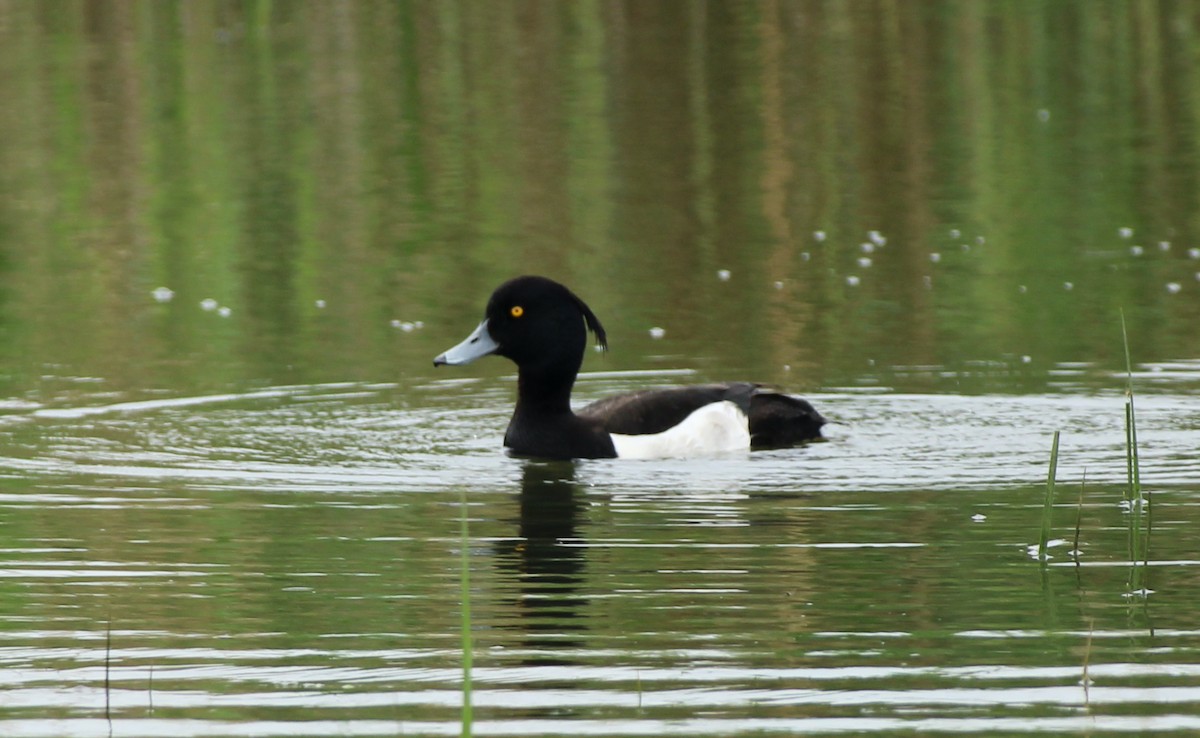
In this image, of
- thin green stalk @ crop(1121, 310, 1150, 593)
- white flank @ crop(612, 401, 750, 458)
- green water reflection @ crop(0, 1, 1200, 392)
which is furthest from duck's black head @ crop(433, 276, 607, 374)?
thin green stalk @ crop(1121, 310, 1150, 593)

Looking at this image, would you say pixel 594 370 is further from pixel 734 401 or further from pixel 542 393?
pixel 734 401

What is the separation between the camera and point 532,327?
1142 cm

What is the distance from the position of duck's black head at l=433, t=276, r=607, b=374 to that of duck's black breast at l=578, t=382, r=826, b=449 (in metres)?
0.44

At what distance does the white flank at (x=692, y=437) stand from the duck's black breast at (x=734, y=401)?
4cm

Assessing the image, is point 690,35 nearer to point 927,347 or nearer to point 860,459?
point 927,347

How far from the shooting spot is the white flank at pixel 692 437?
11.0m

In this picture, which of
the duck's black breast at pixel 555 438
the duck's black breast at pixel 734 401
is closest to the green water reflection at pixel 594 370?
the duck's black breast at pixel 555 438

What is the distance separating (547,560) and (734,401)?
301 cm

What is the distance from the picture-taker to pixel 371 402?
12.0 metres

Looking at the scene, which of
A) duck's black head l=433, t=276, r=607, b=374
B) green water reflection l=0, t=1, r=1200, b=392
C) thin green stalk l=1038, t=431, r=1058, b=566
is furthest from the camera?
green water reflection l=0, t=1, r=1200, b=392

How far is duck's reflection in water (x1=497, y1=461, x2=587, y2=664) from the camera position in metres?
6.95

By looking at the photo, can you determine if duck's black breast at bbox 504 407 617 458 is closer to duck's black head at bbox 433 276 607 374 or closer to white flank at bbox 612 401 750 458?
white flank at bbox 612 401 750 458

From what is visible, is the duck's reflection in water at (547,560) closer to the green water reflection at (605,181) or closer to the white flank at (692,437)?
the white flank at (692,437)

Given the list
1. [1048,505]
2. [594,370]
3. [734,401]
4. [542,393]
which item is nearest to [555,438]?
[542,393]
